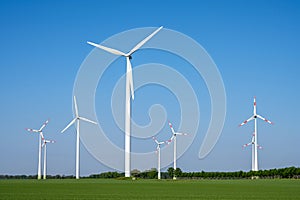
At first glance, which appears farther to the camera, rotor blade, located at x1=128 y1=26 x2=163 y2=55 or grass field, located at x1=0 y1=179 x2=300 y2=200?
rotor blade, located at x1=128 y1=26 x2=163 y2=55

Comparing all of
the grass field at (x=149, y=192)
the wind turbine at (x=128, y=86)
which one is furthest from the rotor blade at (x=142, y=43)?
the grass field at (x=149, y=192)

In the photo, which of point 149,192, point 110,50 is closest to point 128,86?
point 110,50

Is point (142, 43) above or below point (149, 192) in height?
above

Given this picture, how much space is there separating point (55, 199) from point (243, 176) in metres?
108

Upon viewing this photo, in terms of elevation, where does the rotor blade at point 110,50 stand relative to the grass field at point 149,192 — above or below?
above

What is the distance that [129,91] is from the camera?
70.2m

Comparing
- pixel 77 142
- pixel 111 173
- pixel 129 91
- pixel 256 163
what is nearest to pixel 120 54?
pixel 129 91

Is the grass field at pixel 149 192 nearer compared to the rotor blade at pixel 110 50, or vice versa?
the grass field at pixel 149 192

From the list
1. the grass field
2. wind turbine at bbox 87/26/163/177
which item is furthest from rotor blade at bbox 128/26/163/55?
the grass field

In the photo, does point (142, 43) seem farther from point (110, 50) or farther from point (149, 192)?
point (149, 192)

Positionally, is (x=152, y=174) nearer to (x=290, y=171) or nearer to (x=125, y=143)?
(x=290, y=171)

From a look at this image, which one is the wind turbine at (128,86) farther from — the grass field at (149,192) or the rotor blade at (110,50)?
the grass field at (149,192)

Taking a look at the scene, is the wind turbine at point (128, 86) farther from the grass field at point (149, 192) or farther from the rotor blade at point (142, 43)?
the grass field at point (149, 192)

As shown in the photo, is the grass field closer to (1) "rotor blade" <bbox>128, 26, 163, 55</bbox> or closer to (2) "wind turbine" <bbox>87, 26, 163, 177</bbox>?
(2) "wind turbine" <bbox>87, 26, 163, 177</bbox>
